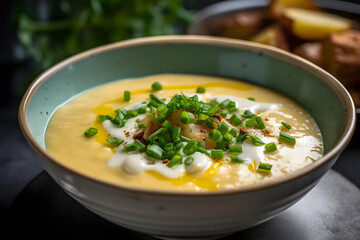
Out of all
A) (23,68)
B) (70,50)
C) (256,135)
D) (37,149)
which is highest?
(37,149)

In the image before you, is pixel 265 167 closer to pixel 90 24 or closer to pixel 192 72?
pixel 192 72

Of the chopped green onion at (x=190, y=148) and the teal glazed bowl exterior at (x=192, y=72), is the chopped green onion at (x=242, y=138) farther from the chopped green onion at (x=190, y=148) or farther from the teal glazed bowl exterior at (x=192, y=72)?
the teal glazed bowl exterior at (x=192, y=72)

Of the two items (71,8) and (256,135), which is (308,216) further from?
(71,8)

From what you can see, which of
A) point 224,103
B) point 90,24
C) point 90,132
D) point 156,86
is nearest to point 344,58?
point 224,103

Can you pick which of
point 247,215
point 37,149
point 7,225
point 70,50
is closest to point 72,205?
point 7,225

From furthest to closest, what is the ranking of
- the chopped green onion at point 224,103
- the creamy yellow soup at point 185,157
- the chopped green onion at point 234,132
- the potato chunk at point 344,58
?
the potato chunk at point 344,58 < the chopped green onion at point 224,103 < the chopped green onion at point 234,132 < the creamy yellow soup at point 185,157

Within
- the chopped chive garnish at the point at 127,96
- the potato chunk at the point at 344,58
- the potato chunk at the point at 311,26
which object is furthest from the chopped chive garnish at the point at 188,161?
the potato chunk at the point at 311,26

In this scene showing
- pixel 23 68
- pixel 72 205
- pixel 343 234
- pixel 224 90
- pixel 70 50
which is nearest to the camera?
pixel 343 234
